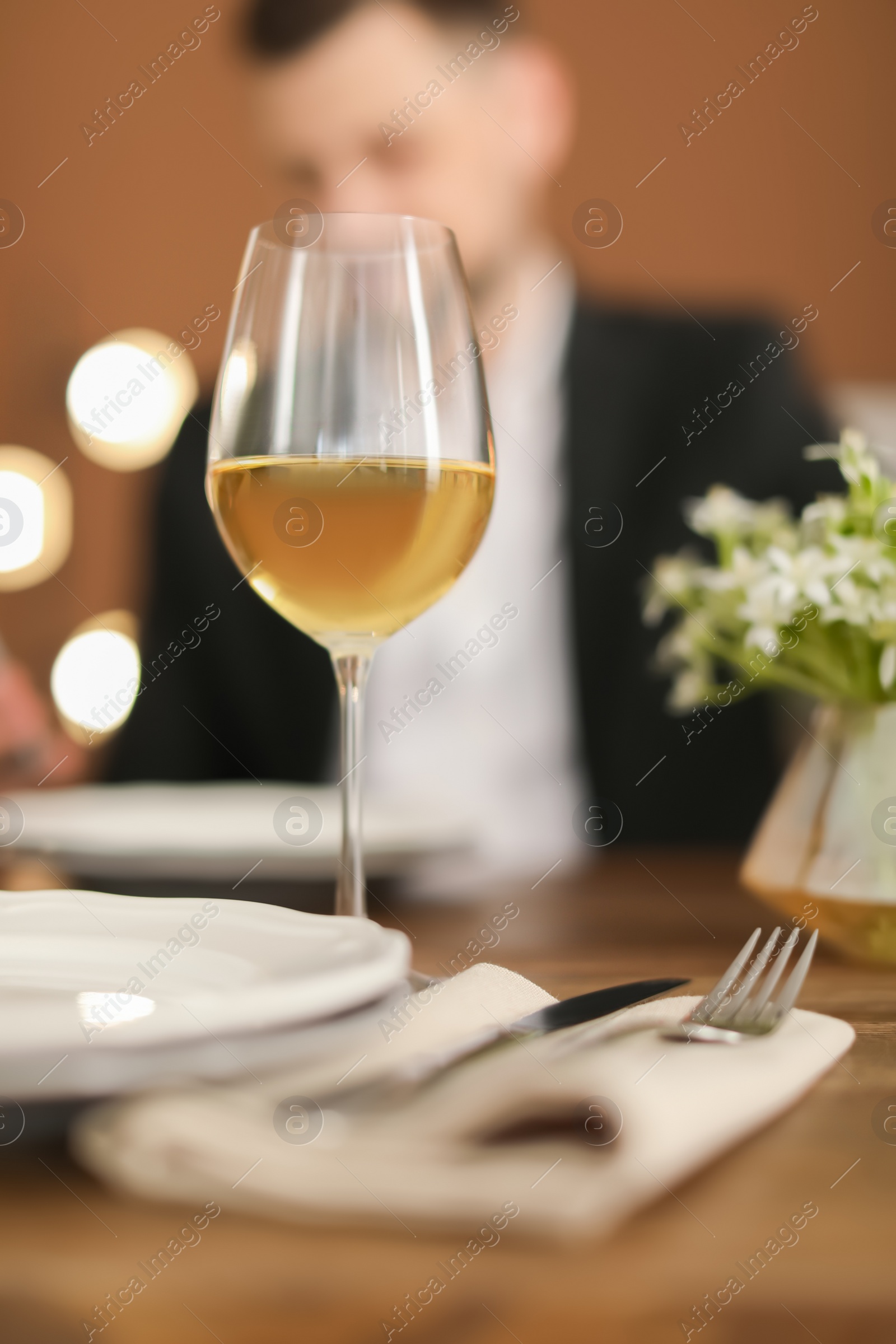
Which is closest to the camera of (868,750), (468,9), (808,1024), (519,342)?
(808,1024)

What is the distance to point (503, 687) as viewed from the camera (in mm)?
2102

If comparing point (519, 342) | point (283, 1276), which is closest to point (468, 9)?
point (519, 342)

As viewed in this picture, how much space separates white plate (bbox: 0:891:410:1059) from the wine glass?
0.13m

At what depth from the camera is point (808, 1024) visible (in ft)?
1.39

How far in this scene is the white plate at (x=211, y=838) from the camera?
2.42ft

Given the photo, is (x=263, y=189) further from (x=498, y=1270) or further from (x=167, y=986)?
(x=498, y=1270)

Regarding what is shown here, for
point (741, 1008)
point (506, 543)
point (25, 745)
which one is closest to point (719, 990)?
point (741, 1008)

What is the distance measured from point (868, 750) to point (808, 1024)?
25 cm

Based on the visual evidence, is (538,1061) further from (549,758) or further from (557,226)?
(557,226)

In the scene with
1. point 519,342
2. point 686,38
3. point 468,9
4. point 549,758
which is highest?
point 686,38

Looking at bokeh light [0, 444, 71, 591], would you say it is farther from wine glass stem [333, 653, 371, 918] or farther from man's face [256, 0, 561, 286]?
wine glass stem [333, 653, 371, 918]

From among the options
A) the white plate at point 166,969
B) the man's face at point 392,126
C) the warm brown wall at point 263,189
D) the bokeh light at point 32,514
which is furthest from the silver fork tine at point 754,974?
the bokeh light at point 32,514

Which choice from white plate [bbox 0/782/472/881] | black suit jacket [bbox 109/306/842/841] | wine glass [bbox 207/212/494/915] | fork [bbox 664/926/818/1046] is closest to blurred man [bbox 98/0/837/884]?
black suit jacket [bbox 109/306/842/841]

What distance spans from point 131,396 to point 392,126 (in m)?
2.08
